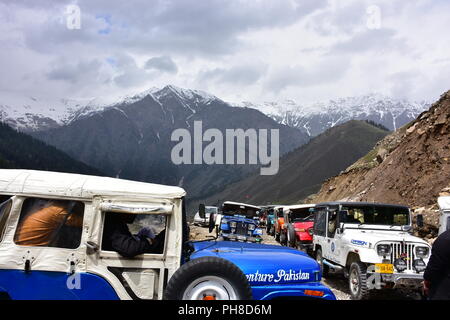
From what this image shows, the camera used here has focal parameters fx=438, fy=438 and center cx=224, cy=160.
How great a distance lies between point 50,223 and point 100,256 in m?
0.71

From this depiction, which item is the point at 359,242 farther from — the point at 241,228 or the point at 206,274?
the point at 241,228

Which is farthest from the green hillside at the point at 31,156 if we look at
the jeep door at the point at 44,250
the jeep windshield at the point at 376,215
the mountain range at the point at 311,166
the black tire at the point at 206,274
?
the black tire at the point at 206,274

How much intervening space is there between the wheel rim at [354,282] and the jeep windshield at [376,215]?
1932 millimetres

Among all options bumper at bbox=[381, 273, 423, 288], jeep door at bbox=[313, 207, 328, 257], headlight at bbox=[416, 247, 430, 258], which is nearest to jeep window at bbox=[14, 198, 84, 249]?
bumper at bbox=[381, 273, 423, 288]

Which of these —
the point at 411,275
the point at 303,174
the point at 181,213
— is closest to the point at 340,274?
the point at 411,275

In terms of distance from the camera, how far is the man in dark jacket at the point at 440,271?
4.89 m

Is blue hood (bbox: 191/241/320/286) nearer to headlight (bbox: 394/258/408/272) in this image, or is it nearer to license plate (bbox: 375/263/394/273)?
license plate (bbox: 375/263/394/273)

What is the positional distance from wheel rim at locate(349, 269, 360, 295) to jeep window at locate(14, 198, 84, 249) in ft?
22.5

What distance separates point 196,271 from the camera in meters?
4.88

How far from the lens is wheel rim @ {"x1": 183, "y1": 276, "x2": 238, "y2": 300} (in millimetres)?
4902

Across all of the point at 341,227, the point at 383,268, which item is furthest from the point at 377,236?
the point at 341,227

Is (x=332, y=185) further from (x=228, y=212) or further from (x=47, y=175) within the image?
(x=47, y=175)

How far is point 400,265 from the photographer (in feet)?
31.0

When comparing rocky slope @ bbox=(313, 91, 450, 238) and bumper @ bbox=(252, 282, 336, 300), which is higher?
rocky slope @ bbox=(313, 91, 450, 238)
